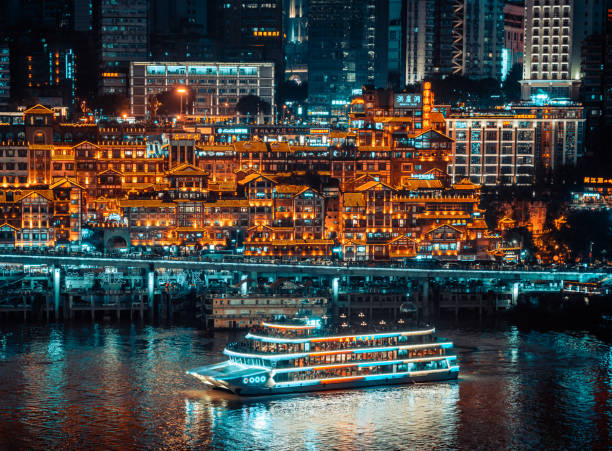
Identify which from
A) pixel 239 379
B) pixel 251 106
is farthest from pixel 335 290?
pixel 251 106

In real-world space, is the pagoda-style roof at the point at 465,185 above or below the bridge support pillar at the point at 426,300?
above

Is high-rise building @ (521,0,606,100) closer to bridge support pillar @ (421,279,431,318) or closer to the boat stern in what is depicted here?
bridge support pillar @ (421,279,431,318)

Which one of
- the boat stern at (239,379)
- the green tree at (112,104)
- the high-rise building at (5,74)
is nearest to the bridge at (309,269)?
the boat stern at (239,379)

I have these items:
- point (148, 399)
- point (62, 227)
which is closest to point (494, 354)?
point (148, 399)

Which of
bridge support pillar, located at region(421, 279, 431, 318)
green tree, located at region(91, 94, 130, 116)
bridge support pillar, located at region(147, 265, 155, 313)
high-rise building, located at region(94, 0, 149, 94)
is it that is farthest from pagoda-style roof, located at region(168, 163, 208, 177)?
high-rise building, located at region(94, 0, 149, 94)

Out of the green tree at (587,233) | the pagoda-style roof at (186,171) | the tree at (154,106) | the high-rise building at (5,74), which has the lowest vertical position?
the green tree at (587,233)

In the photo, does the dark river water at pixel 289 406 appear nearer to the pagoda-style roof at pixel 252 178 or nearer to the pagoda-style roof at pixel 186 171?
the pagoda-style roof at pixel 252 178

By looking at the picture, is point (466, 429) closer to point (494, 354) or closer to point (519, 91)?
point (494, 354)
